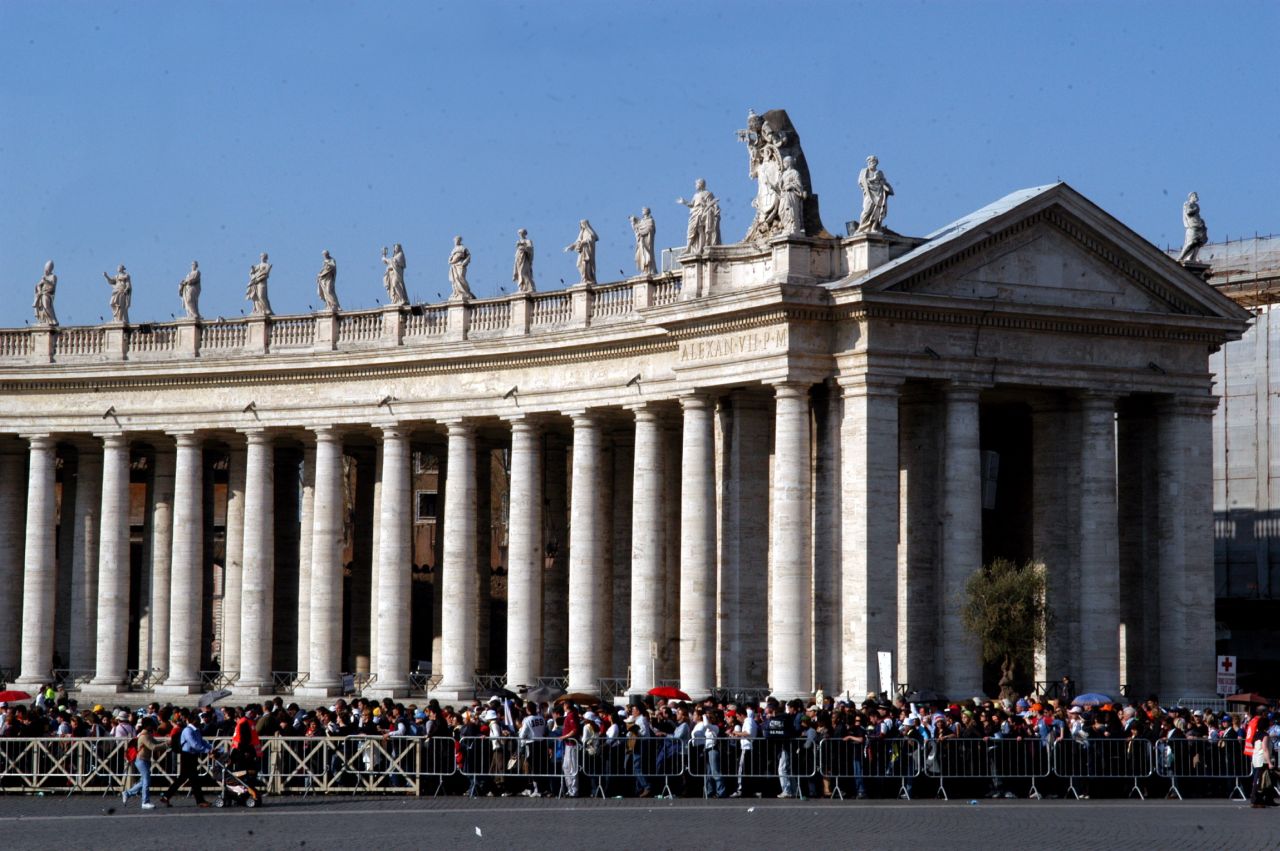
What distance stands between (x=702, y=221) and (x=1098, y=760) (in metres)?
25.7

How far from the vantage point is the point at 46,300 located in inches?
3720

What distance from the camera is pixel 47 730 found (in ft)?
192

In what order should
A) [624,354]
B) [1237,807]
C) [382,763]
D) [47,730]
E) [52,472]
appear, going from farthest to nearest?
[52,472]
[624,354]
[47,730]
[382,763]
[1237,807]

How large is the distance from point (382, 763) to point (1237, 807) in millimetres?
19596

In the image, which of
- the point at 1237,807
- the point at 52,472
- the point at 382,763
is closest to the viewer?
the point at 1237,807

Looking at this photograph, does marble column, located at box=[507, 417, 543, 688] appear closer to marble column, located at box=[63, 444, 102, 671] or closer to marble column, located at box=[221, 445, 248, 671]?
marble column, located at box=[221, 445, 248, 671]

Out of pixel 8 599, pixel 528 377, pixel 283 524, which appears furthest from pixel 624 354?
pixel 8 599

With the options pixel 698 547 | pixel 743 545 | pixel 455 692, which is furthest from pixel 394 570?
pixel 743 545

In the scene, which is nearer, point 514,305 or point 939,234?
point 939,234

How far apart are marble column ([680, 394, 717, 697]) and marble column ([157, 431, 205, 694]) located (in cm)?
2471

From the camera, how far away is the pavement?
42.0m

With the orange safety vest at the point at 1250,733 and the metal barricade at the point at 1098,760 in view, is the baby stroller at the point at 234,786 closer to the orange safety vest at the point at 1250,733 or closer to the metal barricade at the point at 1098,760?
the metal barricade at the point at 1098,760

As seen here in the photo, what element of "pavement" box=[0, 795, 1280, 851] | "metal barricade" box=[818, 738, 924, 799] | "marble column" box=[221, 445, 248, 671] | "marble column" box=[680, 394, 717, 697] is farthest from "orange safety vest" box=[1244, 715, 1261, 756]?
"marble column" box=[221, 445, 248, 671]

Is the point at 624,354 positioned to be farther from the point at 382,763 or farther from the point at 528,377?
the point at 382,763
